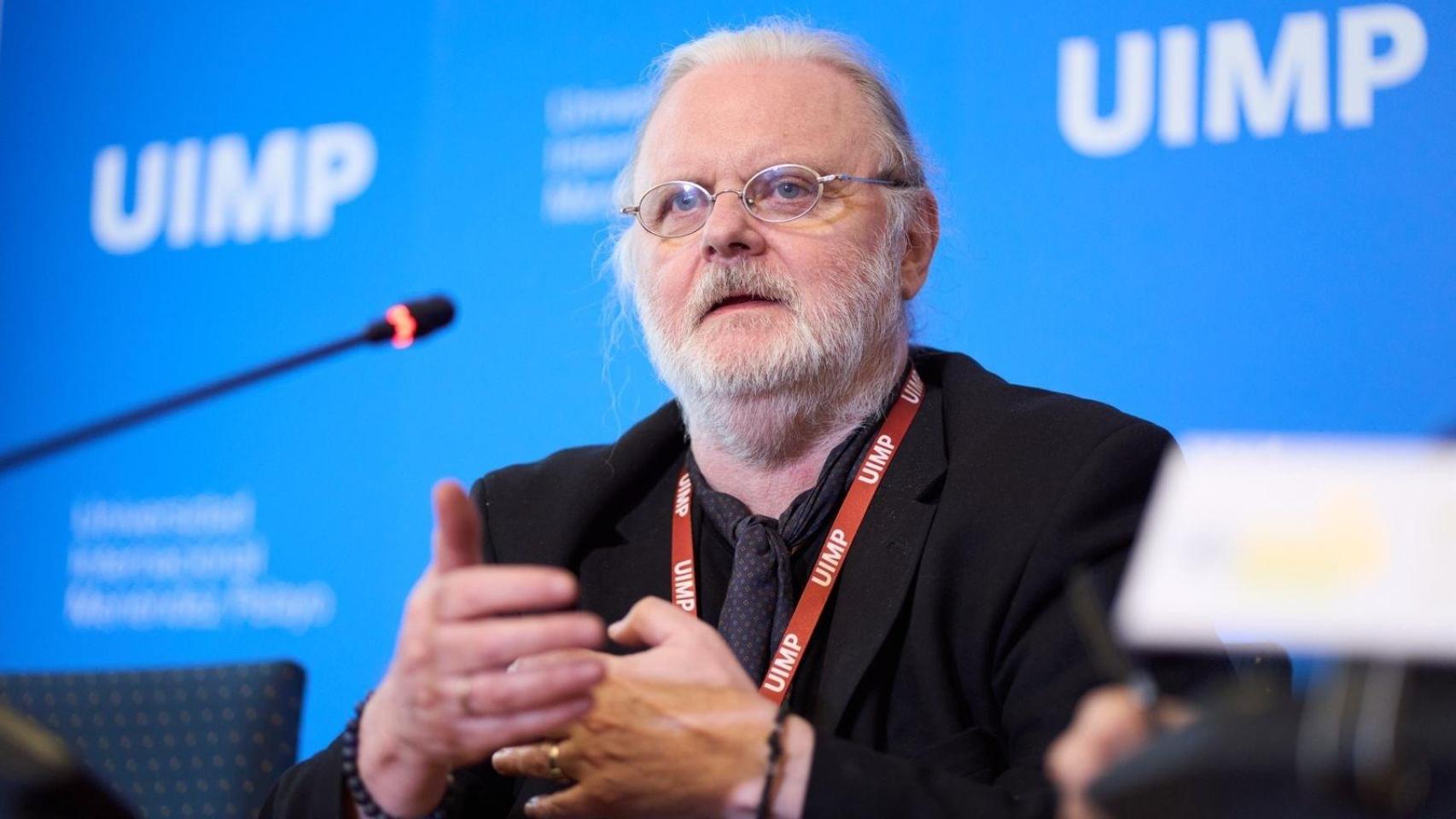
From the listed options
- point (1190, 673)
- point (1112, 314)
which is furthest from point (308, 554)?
point (1190, 673)

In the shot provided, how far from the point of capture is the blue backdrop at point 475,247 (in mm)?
2492

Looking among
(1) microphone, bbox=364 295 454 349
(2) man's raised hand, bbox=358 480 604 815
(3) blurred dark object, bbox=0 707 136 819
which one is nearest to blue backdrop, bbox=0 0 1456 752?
(1) microphone, bbox=364 295 454 349

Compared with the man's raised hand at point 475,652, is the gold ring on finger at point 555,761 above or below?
below

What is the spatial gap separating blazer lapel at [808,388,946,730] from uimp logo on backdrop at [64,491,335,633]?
70.8 inches

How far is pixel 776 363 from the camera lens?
2.07m

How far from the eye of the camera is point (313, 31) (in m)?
3.65

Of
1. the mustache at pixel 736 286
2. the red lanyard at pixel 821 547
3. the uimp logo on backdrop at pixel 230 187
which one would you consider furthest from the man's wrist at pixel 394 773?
the uimp logo on backdrop at pixel 230 187

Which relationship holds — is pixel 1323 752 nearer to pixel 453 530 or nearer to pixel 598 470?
pixel 453 530

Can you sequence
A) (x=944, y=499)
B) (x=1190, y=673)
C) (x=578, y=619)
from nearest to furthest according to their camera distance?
(x=1190, y=673), (x=578, y=619), (x=944, y=499)

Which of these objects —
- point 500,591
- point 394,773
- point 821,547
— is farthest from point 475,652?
point 821,547

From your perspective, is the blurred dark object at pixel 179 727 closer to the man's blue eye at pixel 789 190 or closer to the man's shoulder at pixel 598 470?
the man's shoulder at pixel 598 470

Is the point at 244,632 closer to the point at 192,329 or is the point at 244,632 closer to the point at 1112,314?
the point at 192,329

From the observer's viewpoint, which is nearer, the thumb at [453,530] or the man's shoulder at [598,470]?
the thumb at [453,530]

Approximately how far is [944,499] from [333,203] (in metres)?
2.15
